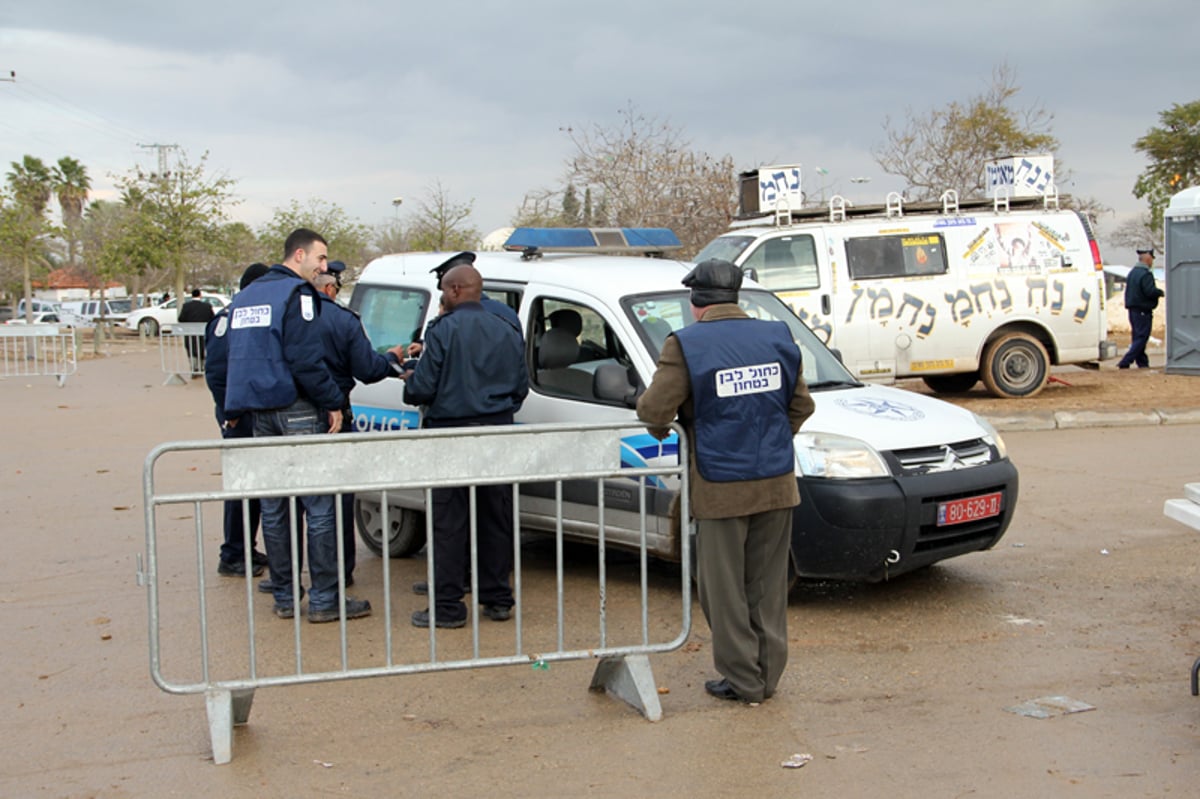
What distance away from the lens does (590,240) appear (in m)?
7.65

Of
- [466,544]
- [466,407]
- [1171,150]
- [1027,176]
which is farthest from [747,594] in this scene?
[1171,150]

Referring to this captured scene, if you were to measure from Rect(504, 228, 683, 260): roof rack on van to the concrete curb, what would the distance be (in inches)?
250

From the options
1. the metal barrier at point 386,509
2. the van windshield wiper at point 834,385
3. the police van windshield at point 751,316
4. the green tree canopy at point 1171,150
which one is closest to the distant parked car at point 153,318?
the green tree canopy at point 1171,150

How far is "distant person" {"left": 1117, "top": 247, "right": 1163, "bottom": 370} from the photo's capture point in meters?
18.7

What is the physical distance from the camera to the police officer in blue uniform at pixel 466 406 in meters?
6.20

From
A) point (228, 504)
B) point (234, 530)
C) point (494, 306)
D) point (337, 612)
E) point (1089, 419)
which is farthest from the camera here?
point (1089, 419)

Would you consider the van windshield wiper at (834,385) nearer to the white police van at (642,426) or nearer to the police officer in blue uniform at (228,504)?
the white police van at (642,426)

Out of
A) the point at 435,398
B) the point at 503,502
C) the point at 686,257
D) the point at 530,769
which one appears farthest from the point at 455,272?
the point at 686,257

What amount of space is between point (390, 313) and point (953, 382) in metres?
9.86

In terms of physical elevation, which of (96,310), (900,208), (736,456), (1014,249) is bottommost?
(736,456)

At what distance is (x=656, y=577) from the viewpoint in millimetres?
7375

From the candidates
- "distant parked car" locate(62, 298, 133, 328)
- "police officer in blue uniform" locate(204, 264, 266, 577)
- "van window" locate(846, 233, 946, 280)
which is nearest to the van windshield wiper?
"police officer in blue uniform" locate(204, 264, 266, 577)

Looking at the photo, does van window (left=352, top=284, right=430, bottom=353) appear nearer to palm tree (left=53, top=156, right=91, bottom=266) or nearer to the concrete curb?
the concrete curb

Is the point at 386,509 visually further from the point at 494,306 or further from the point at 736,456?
the point at 494,306
